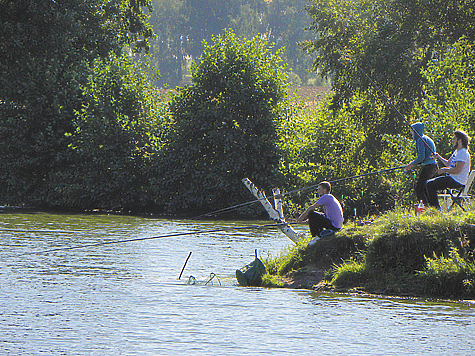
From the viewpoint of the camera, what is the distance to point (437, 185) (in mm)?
14000

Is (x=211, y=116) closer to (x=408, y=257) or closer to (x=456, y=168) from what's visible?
(x=456, y=168)

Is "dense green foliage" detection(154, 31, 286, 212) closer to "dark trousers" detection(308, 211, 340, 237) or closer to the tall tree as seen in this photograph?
the tall tree

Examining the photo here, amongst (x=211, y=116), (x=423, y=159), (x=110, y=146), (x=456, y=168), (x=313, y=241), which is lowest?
(x=313, y=241)

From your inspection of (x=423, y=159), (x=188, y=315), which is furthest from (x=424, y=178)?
(x=188, y=315)

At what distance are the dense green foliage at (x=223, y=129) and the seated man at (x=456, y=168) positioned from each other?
20094 millimetres

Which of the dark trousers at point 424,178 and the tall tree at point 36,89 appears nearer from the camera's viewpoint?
the dark trousers at point 424,178

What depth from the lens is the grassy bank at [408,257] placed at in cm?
1274

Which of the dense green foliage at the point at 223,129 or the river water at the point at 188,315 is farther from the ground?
the dense green foliage at the point at 223,129

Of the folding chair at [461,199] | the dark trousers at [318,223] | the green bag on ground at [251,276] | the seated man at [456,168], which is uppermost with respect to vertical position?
the seated man at [456,168]

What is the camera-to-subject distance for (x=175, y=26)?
102438mm

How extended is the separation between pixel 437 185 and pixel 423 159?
547 mm

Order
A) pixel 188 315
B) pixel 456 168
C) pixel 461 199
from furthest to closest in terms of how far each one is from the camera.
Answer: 1. pixel 461 199
2. pixel 456 168
3. pixel 188 315

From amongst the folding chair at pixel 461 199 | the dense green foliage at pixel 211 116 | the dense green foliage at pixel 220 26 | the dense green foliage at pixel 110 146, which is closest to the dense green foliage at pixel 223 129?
the dense green foliage at pixel 211 116

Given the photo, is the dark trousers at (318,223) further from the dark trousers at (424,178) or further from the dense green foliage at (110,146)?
the dense green foliage at (110,146)
